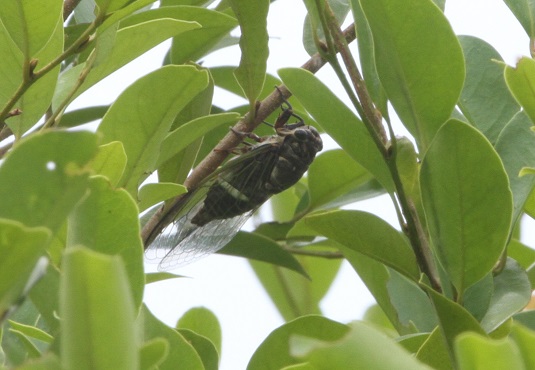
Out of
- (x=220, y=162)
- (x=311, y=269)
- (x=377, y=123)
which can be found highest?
(x=377, y=123)

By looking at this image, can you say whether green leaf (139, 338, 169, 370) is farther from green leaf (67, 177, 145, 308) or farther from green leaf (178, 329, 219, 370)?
green leaf (178, 329, 219, 370)

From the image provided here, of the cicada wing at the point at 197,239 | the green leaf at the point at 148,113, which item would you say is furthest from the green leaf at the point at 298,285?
the green leaf at the point at 148,113

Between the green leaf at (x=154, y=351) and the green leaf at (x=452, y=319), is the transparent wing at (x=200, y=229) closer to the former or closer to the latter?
the green leaf at (x=452, y=319)

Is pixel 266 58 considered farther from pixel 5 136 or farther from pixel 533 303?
pixel 533 303

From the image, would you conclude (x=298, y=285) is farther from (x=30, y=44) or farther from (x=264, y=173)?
(x=30, y=44)

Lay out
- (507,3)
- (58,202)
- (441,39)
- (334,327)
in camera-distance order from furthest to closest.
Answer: (507,3), (334,327), (441,39), (58,202)

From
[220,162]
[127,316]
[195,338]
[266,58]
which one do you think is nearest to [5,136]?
[220,162]

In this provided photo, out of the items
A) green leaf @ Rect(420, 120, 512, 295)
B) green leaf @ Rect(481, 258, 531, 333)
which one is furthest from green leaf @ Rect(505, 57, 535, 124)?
green leaf @ Rect(481, 258, 531, 333)
